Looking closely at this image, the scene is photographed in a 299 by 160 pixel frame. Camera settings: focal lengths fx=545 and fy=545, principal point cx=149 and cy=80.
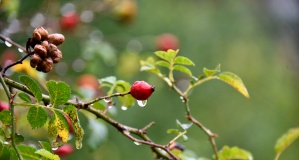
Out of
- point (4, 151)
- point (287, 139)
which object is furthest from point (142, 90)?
point (287, 139)

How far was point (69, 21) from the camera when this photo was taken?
Answer: 66.4 inches

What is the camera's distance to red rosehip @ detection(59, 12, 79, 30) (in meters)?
1.67

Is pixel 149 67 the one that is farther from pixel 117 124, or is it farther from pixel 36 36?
pixel 36 36

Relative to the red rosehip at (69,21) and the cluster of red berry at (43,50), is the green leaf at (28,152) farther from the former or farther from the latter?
the red rosehip at (69,21)

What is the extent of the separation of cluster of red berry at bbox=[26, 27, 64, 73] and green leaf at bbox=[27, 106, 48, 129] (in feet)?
0.18

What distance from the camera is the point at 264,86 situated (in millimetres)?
3391

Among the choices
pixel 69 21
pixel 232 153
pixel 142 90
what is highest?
pixel 69 21

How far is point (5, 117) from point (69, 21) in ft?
3.39

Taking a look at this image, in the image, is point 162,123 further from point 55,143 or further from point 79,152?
point 55,143

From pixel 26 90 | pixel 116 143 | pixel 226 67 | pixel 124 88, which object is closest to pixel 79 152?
pixel 116 143

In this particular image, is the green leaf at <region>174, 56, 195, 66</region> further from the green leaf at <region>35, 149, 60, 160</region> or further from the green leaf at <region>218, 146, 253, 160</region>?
the green leaf at <region>35, 149, 60, 160</region>

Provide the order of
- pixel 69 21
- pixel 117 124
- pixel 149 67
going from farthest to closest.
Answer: pixel 69 21 → pixel 149 67 → pixel 117 124

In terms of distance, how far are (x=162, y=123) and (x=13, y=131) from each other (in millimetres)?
2050

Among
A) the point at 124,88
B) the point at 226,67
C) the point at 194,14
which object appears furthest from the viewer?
the point at 194,14
